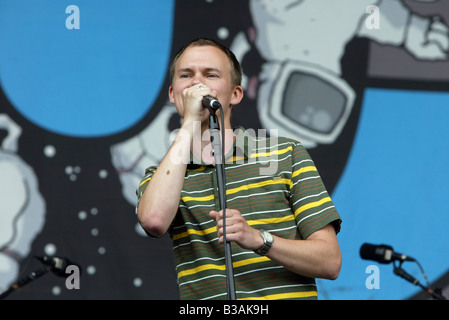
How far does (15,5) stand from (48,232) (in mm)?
1159

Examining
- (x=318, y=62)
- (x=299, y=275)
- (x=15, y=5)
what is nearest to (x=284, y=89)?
(x=318, y=62)

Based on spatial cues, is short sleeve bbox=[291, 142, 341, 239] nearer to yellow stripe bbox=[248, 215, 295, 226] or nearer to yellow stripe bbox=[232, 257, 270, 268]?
yellow stripe bbox=[248, 215, 295, 226]

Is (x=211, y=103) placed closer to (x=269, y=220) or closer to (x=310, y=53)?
(x=269, y=220)

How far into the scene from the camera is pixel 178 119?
10.2ft

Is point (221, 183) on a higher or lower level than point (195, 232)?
higher

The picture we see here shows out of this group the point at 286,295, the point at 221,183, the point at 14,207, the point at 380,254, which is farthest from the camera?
the point at 14,207

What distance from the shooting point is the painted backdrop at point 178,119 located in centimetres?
301

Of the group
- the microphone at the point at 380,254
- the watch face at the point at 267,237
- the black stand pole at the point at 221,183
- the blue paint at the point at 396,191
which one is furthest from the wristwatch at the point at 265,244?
the blue paint at the point at 396,191

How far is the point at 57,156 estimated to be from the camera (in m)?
3.06

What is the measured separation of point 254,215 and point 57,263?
1522mm

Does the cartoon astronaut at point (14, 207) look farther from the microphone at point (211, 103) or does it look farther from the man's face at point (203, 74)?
the microphone at point (211, 103)

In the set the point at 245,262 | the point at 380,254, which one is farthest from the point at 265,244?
the point at 380,254

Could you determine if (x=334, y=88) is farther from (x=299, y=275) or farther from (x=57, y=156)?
(x=299, y=275)
